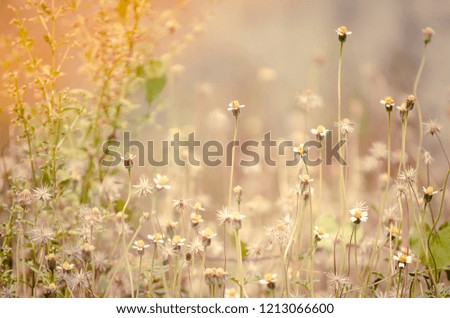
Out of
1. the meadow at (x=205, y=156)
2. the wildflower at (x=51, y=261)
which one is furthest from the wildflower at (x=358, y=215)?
the wildflower at (x=51, y=261)

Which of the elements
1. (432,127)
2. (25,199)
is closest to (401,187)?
(432,127)

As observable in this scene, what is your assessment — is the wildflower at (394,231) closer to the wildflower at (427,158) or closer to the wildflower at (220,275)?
the wildflower at (427,158)

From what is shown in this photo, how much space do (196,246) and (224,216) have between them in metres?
0.07

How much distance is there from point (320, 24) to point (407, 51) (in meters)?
0.17

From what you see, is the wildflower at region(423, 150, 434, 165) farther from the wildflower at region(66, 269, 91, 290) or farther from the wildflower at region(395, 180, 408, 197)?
the wildflower at region(66, 269, 91, 290)

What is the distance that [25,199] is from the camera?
3.81ft

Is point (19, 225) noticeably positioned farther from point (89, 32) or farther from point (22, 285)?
point (89, 32)

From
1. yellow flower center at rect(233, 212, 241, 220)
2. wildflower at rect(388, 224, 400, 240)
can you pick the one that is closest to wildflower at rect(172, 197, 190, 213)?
yellow flower center at rect(233, 212, 241, 220)

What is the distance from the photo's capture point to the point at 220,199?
1.25 metres

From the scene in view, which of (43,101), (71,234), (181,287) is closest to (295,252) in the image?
(181,287)

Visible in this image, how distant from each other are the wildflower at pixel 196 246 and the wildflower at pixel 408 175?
358mm

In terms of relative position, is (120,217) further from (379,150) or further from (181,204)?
(379,150)
